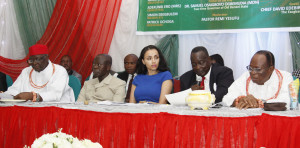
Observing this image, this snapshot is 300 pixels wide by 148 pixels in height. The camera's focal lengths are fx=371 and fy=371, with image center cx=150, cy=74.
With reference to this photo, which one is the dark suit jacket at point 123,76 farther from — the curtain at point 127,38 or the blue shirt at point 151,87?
the blue shirt at point 151,87

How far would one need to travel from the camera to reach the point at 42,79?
4234 mm

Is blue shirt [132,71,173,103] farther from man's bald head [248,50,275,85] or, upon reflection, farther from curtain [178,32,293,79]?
curtain [178,32,293,79]

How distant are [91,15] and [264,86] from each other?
10.6 ft

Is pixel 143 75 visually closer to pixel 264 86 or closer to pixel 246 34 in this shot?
pixel 264 86

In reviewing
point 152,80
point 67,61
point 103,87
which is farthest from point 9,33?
point 152,80

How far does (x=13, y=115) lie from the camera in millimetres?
3102

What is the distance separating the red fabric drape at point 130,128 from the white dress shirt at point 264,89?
2.06 ft

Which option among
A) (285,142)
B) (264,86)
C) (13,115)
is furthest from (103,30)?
(285,142)

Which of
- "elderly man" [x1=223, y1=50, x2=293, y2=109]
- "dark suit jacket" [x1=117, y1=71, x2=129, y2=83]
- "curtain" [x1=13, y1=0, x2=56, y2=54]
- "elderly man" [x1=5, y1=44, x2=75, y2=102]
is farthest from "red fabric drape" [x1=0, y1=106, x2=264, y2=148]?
"curtain" [x1=13, y1=0, x2=56, y2=54]

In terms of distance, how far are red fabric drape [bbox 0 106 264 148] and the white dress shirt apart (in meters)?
0.63

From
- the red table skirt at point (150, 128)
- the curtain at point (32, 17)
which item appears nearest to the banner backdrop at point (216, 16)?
the curtain at point (32, 17)

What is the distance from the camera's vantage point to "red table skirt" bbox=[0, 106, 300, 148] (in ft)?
7.54

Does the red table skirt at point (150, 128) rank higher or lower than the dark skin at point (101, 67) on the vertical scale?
lower

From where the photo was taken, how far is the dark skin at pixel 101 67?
4.40 meters
